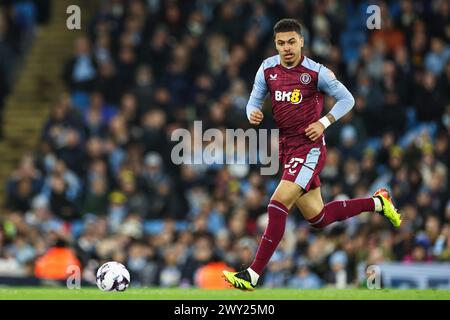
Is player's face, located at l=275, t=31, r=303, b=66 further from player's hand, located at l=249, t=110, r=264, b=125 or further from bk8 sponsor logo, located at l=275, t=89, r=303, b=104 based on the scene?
player's hand, located at l=249, t=110, r=264, b=125

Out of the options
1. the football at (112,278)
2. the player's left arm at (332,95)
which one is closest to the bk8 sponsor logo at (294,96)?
the player's left arm at (332,95)

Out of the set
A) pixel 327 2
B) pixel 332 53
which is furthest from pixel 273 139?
pixel 327 2

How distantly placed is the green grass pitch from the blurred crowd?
4697mm

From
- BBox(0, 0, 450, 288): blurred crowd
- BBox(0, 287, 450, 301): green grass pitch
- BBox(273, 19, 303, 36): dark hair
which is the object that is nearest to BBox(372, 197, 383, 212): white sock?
BBox(0, 287, 450, 301): green grass pitch

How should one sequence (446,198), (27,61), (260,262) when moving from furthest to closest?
(27,61), (446,198), (260,262)

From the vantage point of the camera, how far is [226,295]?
39.4 feet

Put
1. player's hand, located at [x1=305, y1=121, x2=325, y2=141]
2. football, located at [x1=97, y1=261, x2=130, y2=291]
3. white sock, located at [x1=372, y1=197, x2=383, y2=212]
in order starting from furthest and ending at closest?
football, located at [x1=97, y1=261, x2=130, y2=291]
white sock, located at [x1=372, y1=197, x2=383, y2=212]
player's hand, located at [x1=305, y1=121, x2=325, y2=141]

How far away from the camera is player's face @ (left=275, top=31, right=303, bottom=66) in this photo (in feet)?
38.3

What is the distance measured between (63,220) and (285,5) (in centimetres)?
575

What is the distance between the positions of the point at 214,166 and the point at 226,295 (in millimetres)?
7906

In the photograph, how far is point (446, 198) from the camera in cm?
1850

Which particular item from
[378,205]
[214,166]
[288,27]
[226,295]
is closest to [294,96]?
[288,27]

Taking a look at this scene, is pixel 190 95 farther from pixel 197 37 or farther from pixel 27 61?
pixel 27 61

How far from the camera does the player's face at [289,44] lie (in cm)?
1167
